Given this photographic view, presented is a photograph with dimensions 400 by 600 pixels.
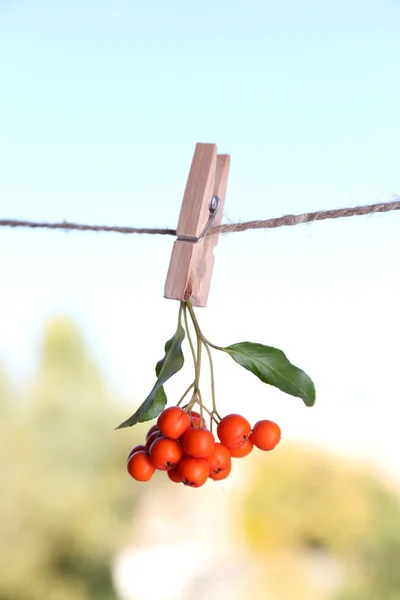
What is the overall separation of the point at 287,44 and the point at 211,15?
33 centimetres

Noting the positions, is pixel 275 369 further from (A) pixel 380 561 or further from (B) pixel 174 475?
(A) pixel 380 561

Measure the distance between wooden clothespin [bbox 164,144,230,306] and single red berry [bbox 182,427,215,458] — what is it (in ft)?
0.39

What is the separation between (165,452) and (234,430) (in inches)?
2.1

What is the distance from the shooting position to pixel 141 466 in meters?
0.50

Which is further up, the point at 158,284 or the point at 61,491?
the point at 158,284

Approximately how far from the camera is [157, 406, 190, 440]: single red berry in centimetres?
47

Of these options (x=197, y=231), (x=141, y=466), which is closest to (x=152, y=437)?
(x=141, y=466)

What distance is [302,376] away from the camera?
1.60 ft

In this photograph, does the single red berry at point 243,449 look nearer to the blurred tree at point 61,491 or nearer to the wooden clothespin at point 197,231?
the wooden clothespin at point 197,231

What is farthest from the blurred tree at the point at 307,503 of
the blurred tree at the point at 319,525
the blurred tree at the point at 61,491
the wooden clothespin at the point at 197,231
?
the wooden clothespin at the point at 197,231

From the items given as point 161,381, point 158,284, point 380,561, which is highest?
point 158,284

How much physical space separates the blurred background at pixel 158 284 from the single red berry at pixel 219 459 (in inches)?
65.8

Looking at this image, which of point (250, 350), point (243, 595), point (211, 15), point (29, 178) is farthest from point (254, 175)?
point (250, 350)

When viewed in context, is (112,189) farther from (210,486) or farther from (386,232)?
(210,486)
